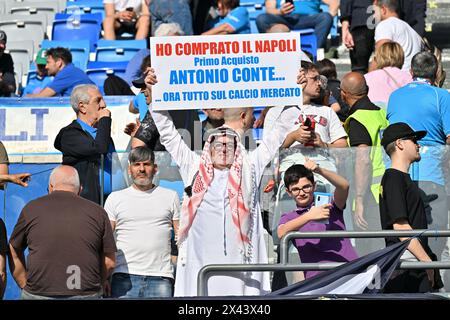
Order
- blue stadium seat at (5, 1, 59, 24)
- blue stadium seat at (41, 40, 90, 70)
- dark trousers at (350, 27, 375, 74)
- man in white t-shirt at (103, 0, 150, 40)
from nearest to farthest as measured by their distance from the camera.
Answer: dark trousers at (350, 27, 375, 74)
blue stadium seat at (41, 40, 90, 70)
man in white t-shirt at (103, 0, 150, 40)
blue stadium seat at (5, 1, 59, 24)

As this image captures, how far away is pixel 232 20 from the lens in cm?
1438

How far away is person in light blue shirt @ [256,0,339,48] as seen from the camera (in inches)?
564

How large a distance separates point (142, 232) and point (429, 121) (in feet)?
8.01

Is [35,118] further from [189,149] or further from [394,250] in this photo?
[394,250]

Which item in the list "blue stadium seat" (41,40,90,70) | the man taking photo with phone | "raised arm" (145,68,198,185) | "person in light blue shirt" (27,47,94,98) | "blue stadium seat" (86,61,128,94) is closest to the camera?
the man taking photo with phone

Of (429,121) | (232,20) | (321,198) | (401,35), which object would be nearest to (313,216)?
(321,198)

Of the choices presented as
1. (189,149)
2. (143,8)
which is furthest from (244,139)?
(143,8)

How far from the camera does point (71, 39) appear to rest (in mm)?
15523

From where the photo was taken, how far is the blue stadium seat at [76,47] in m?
14.8

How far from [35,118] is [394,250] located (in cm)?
424

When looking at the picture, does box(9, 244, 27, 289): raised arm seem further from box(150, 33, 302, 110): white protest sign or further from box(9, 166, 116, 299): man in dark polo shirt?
box(150, 33, 302, 110): white protest sign

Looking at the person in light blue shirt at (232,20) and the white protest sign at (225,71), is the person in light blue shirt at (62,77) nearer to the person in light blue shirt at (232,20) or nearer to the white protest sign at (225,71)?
the person in light blue shirt at (232,20)

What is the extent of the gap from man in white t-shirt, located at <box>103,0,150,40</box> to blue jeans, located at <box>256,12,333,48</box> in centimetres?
129

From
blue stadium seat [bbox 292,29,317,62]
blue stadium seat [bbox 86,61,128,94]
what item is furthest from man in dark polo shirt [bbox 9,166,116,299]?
blue stadium seat [bbox 292,29,317,62]
